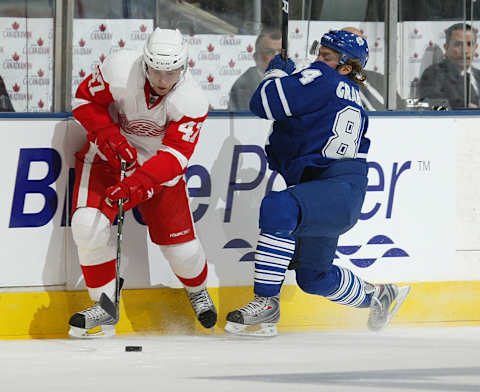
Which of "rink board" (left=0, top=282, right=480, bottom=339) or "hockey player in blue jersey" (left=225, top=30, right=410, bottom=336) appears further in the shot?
"rink board" (left=0, top=282, right=480, bottom=339)

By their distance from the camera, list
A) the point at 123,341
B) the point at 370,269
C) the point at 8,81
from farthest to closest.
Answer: the point at 370,269, the point at 8,81, the point at 123,341

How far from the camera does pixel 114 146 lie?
3.38 m

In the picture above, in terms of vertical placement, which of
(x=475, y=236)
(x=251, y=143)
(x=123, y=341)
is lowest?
(x=123, y=341)

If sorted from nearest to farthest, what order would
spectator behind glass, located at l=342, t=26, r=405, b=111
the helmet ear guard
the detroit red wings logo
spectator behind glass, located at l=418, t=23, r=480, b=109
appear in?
the detroit red wings logo
the helmet ear guard
spectator behind glass, located at l=342, t=26, r=405, b=111
spectator behind glass, located at l=418, t=23, r=480, b=109

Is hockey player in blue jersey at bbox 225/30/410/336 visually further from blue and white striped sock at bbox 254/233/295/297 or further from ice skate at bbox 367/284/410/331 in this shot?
ice skate at bbox 367/284/410/331

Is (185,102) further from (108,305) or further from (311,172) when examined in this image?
(108,305)

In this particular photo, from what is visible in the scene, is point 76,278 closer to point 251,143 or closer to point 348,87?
point 251,143

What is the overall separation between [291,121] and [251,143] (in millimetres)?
367

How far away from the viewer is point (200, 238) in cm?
381

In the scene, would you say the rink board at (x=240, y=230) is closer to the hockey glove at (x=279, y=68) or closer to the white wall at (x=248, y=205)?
the white wall at (x=248, y=205)

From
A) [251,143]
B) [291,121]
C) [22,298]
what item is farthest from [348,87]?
[22,298]

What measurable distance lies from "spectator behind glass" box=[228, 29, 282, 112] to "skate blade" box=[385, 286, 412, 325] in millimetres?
970

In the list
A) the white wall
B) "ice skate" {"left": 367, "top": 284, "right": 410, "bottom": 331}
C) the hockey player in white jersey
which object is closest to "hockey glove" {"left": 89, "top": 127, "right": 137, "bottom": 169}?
the hockey player in white jersey

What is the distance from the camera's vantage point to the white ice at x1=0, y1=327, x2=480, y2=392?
2.51 m
